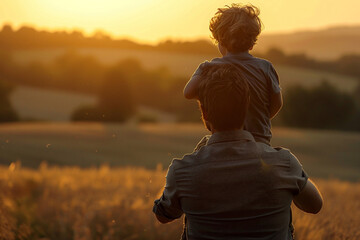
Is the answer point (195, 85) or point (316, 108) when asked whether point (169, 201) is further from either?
point (316, 108)

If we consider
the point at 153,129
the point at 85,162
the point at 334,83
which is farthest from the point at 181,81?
the point at 85,162

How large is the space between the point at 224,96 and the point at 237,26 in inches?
21.4

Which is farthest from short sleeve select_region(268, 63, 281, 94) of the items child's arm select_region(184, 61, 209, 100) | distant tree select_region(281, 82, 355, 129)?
distant tree select_region(281, 82, 355, 129)

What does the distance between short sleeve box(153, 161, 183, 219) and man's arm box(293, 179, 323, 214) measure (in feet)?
1.59

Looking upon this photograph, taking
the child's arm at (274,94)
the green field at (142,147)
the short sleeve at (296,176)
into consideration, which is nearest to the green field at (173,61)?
the green field at (142,147)

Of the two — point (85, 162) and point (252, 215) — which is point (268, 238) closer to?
point (252, 215)

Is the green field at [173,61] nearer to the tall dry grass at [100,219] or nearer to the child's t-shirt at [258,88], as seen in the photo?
the tall dry grass at [100,219]

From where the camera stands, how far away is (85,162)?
27.2 m

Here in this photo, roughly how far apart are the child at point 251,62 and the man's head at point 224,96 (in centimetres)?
30

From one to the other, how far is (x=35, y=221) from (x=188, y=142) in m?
31.8

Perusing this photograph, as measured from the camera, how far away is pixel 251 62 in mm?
2648

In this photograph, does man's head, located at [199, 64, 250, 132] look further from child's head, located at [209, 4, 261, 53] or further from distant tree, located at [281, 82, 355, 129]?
distant tree, located at [281, 82, 355, 129]

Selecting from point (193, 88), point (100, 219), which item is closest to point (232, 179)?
point (193, 88)

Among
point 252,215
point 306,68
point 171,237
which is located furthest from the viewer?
point 306,68
